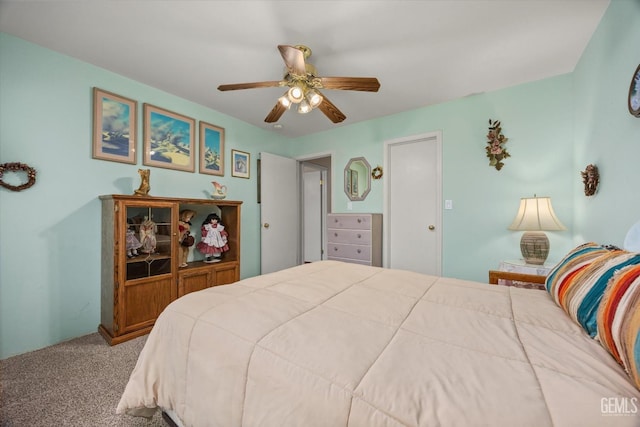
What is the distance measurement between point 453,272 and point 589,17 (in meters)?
2.36

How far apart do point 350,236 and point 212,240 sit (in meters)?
1.74

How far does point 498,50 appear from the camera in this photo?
6.57 ft

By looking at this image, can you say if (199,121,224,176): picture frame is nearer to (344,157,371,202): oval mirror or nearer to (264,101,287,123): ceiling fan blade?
(264,101,287,123): ceiling fan blade

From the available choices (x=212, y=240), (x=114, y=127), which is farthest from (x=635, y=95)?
(x=114, y=127)

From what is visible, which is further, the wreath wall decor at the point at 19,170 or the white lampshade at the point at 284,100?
the white lampshade at the point at 284,100

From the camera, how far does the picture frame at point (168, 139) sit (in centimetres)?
A: 256

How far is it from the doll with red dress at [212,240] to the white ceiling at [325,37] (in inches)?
59.1

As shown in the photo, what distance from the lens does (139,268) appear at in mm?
2207

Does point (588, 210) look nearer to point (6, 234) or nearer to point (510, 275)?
point (510, 275)

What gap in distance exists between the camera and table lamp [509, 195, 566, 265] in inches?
83.1

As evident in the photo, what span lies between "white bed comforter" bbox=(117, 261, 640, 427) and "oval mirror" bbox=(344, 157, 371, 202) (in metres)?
2.36

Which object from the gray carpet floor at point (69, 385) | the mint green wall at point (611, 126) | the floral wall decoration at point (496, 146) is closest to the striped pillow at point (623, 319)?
the mint green wall at point (611, 126)

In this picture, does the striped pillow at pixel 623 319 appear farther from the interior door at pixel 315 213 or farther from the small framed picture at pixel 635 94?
the interior door at pixel 315 213

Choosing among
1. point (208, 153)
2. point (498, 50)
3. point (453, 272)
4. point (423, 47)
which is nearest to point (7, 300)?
point (208, 153)
